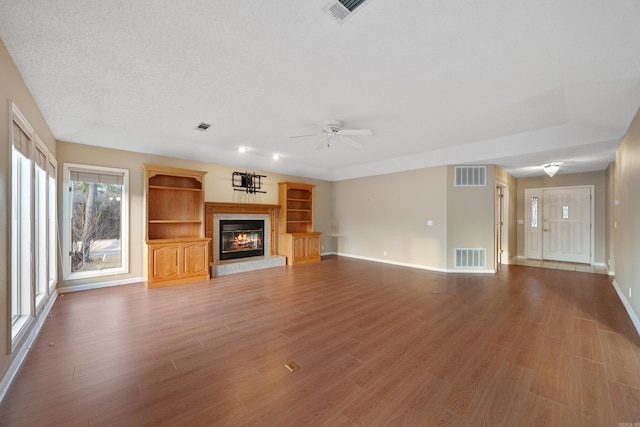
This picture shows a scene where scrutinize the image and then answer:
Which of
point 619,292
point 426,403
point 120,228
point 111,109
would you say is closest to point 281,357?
point 426,403

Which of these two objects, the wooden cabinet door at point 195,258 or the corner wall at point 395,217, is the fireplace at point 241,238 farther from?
the corner wall at point 395,217

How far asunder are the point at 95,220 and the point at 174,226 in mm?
1314

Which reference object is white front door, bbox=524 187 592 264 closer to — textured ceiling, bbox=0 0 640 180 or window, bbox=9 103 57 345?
textured ceiling, bbox=0 0 640 180

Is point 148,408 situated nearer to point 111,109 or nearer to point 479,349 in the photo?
point 479,349

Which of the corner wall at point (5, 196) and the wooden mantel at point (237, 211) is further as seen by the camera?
the wooden mantel at point (237, 211)

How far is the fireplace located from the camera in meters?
6.44

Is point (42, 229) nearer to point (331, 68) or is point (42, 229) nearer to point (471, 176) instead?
point (331, 68)

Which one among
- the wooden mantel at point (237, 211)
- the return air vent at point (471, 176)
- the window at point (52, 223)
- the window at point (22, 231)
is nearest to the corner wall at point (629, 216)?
the return air vent at point (471, 176)

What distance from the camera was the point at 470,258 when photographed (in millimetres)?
6039

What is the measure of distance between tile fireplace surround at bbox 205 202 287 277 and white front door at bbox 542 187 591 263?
25.0 ft

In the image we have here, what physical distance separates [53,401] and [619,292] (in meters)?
7.26

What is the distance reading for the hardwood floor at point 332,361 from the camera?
1742 millimetres

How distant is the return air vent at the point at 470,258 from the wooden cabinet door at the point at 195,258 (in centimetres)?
569

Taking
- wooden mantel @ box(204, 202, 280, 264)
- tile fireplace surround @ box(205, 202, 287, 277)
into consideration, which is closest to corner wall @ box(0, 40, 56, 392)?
tile fireplace surround @ box(205, 202, 287, 277)
